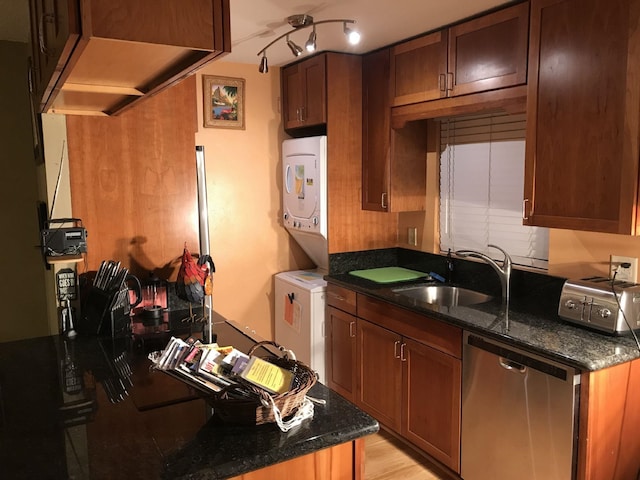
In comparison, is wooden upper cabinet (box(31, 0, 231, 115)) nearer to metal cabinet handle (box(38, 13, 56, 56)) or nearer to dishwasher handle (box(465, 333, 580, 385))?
metal cabinet handle (box(38, 13, 56, 56))

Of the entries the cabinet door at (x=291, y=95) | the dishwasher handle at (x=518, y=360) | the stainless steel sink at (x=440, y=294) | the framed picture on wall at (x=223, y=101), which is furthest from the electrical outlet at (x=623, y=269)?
the framed picture on wall at (x=223, y=101)

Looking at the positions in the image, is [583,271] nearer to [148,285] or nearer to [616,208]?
[616,208]

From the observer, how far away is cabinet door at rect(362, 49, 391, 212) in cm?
335

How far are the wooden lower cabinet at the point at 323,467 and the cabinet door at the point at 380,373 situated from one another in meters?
1.50

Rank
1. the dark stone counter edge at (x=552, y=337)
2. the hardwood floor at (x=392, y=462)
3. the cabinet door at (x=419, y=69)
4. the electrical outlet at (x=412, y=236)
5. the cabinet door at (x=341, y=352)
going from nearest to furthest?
the dark stone counter edge at (x=552, y=337) → the hardwood floor at (x=392, y=462) → the cabinet door at (x=419, y=69) → the cabinet door at (x=341, y=352) → the electrical outlet at (x=412, y=236)

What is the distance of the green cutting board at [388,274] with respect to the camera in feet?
11.1

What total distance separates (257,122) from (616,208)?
2.45 m

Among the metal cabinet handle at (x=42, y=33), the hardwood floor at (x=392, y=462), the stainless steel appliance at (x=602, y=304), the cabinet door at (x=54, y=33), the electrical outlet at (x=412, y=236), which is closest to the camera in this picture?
the cabinet door at (x=54, y=33)

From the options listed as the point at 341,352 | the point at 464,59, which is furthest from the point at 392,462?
the point at 464,59

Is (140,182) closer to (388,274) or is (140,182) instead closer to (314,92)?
(314,92)

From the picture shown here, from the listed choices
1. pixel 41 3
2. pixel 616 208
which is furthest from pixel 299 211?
pixel 41 3

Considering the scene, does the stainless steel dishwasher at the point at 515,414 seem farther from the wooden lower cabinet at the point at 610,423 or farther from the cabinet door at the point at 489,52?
the cabinet door at the point at 489,52

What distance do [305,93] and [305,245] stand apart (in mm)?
1092

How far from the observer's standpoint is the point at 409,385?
2879 millimetres
